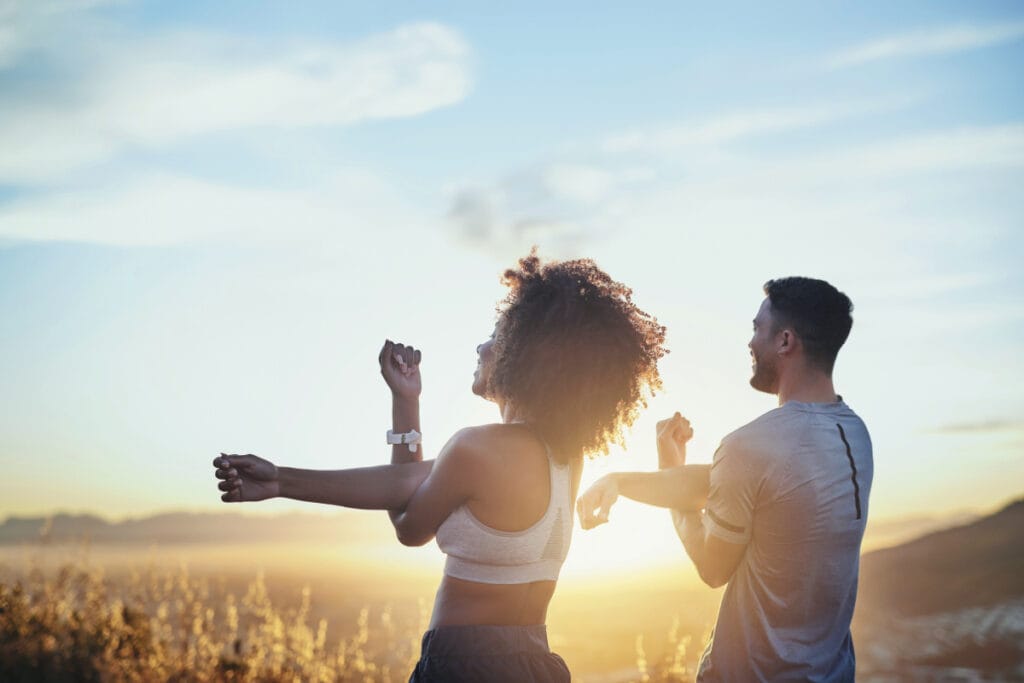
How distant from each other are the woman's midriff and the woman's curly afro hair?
1.63 feet

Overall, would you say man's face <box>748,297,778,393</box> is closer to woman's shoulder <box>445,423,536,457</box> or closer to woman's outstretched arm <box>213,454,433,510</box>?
woman's shoulder <box>445,423,536,457</box>

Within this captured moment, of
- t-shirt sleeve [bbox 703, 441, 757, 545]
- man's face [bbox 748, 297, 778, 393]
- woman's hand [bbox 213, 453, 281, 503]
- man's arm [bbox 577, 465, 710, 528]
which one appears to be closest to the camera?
woman's hand [bbox 213, 453, 281, 503]

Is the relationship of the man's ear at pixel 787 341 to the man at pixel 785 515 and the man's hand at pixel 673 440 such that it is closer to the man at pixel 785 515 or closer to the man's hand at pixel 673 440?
the man at pixel 785 515

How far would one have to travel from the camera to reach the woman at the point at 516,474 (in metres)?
3.18

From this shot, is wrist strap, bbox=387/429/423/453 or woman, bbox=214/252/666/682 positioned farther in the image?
wrist strap, bbox=387/429/423/453

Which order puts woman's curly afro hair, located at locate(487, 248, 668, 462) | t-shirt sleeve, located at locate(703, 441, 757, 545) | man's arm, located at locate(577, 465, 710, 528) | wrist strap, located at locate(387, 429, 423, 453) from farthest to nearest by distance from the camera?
man's arm, located at locate(577, 465, 710, 528), t-shirt sleeve, located at locate(703, 441, 757, 545), wrist strap, located at locate(387, 429, 423, 453), woman's curly afro hair, located at locate(487, 248, 668, 462)

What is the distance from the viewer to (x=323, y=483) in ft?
10.5

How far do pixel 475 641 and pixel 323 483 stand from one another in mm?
735

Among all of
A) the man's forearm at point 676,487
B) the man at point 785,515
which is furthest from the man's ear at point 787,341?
the man's forearm at point 676,487

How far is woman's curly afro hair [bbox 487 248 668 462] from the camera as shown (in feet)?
11.0

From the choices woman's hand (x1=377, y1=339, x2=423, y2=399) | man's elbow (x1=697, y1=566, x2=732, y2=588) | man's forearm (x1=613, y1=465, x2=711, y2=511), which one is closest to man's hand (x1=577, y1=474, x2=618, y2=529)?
man's forearm (x1=613, y1=465, x2=711, y2=511)

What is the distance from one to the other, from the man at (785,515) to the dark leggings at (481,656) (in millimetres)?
517

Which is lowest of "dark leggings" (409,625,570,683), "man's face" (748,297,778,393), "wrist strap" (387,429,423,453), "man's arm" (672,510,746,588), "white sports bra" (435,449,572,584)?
"dark leggings" (409,625,570,683)

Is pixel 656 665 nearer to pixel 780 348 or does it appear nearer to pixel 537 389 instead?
pixel 780 348
